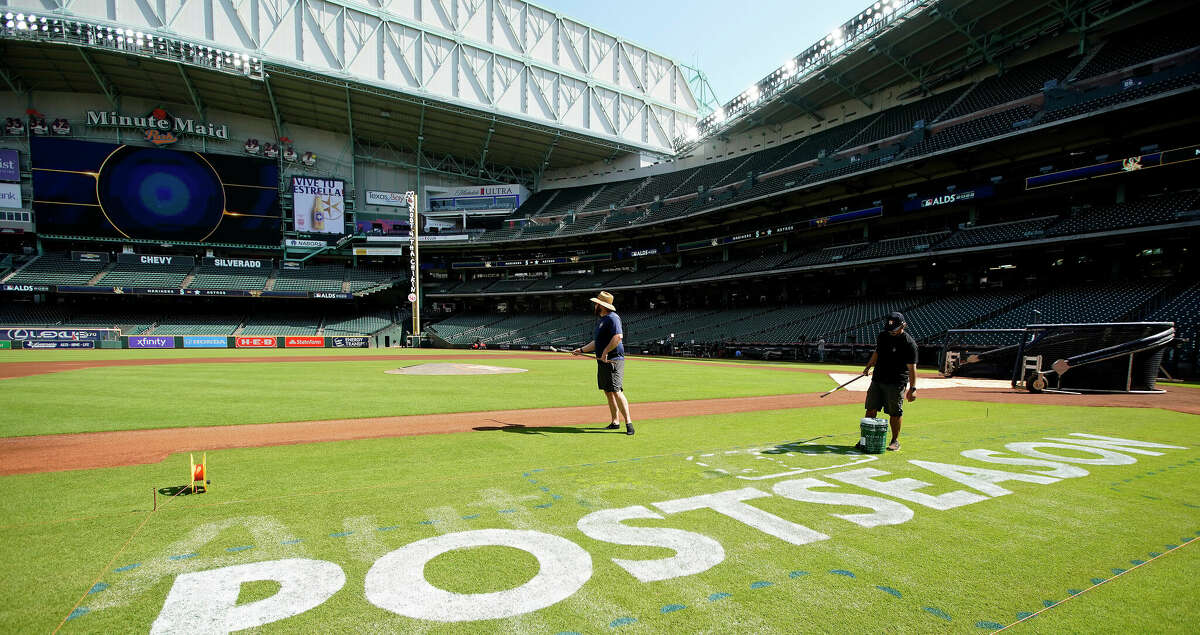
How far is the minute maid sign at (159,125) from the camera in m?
46.1

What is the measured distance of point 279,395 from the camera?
11820 millimetres

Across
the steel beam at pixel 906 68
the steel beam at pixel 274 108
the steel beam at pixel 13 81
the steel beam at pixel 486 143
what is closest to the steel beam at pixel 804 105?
the steel beam at pixel 906 68

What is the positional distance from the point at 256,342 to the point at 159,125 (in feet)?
77.6

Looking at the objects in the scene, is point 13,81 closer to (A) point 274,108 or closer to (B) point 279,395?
(A) point 274,108

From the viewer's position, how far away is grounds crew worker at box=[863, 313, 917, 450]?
20.6 feet

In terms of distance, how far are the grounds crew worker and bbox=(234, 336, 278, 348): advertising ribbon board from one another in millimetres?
50331

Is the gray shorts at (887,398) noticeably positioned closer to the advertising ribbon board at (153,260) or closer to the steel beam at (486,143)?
the steel beam at (486,143)

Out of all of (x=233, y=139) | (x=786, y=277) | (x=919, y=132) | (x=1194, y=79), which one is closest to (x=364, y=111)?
(x=233, y=139)

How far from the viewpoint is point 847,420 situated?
8.81m

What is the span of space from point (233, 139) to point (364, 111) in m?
14.1

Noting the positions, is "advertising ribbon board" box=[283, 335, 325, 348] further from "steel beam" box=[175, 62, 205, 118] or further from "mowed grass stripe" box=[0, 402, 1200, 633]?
"mowed grass stripe" box=[0, 402, 1200, 633]

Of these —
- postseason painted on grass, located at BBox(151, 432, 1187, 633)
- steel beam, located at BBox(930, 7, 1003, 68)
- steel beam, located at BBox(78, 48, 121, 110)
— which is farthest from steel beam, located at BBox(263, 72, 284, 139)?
postseason painted on grass, located at BBox(151, 432, 1187, 633)

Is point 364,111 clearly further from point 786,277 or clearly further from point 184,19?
point 786,277

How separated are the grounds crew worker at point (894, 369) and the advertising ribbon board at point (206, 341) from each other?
5064cm
